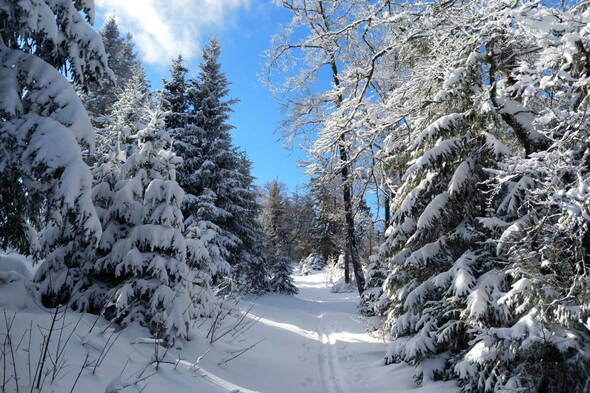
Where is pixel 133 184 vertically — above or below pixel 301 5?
below

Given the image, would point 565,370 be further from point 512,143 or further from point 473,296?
point 512,143

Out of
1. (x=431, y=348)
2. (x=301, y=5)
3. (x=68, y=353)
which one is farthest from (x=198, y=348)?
(x=301, y=5)

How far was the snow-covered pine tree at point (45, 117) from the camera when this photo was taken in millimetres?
3367

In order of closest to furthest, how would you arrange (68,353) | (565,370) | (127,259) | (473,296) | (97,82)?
(68,353) → (565,370) → (97,82) → (473,296) → (127,259)

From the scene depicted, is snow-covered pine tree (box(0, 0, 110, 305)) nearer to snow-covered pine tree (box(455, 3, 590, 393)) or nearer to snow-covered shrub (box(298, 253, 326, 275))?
snow-covered pine tree (box(455, 3, 590, 393))

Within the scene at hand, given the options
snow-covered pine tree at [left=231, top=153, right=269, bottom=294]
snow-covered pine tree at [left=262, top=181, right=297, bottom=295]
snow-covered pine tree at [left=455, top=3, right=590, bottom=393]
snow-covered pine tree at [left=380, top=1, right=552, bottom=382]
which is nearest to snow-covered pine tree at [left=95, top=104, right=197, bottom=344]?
snow-covered pine tree at [left=380, top=1, right=552, bottom=382]

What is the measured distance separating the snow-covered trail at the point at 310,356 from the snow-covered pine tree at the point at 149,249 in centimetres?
148

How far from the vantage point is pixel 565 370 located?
4.23m

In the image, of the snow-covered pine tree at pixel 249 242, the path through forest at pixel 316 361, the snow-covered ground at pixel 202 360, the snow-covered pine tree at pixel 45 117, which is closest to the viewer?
the snow-covered pine tree at pixel 45 117

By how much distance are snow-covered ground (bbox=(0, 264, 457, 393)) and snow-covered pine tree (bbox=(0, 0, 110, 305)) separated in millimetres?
1132

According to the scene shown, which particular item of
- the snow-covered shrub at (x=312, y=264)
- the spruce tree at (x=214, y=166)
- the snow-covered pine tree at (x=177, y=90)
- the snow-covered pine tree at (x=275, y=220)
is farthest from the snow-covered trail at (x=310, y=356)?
the snow-covered shrub at (x=312, y=264)

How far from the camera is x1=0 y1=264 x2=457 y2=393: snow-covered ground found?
3615 millimetres

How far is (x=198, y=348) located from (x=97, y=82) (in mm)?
4728

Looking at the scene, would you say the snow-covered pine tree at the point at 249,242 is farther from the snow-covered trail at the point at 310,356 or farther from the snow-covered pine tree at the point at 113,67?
the snow-covered pine tree at the point at 113,67
